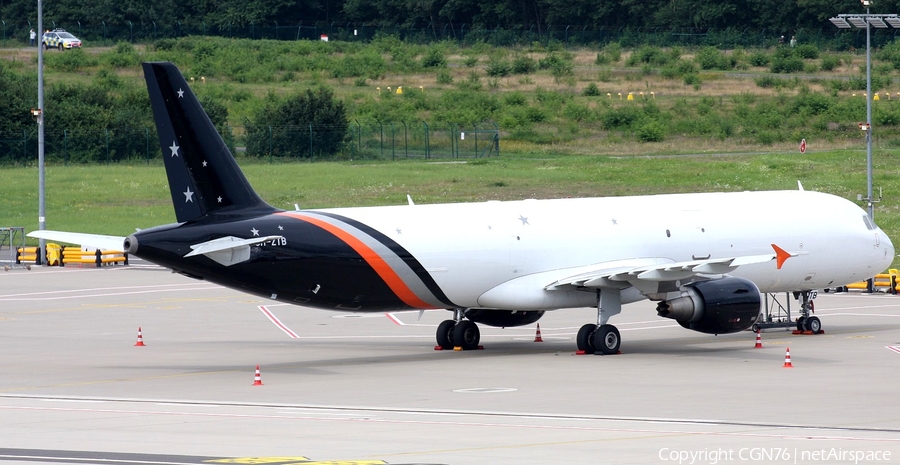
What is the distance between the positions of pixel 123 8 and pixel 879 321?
4600 inches

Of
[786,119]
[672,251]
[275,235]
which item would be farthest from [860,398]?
[786,119]

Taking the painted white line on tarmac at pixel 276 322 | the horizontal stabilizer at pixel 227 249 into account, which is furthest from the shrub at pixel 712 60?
the horizontal stabilizer at pixel 227 249

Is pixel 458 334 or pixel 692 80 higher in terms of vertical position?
pixel 692 80

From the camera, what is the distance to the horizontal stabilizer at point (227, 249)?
1155 inches

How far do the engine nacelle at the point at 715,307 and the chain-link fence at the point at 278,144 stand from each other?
64454 mm

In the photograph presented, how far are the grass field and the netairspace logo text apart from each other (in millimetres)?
55243

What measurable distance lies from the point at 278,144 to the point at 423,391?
2810 inches

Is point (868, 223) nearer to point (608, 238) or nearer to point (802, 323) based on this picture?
point (802, 323)

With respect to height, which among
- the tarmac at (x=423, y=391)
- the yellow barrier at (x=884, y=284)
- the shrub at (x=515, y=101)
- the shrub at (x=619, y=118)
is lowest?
the tarmac at (x=423, y=391)

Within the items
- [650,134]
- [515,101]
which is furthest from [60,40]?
[650,134]

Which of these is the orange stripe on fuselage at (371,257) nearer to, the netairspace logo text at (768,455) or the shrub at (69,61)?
the netairspace logo text at (768,455)

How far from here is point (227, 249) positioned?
29562 millimetres

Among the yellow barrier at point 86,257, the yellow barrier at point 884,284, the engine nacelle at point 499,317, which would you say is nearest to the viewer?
the engine nacelle at point 499,317

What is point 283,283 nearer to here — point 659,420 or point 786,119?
point 659,420
